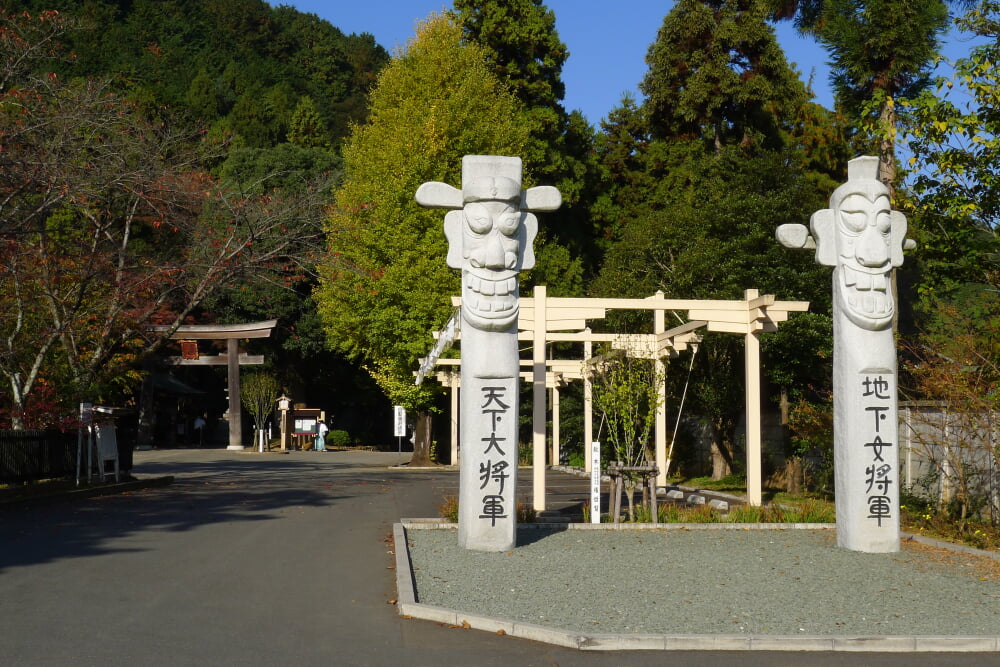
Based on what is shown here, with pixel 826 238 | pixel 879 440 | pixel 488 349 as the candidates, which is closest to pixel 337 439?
pixel 488 349

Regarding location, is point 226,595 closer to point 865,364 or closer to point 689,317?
point 865,364

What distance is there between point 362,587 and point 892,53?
15.3 m

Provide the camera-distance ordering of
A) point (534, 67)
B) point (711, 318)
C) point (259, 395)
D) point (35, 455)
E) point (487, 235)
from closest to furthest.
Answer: point (487, 235), point (711, 318), point (35, 455), point (534, 67), point (259, 395)

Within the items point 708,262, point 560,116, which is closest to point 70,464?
point 708,262

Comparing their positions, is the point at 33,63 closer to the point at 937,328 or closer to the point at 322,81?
the point at 937,328

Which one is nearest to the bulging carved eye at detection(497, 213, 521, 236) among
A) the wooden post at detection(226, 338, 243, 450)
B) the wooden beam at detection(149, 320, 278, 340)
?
the wooden beam at detection(149, 320, 278, 340)

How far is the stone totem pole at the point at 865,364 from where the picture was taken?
11.4 meters

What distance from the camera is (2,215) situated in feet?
48.9

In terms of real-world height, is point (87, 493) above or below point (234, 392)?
below

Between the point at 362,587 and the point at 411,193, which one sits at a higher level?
the point at 411,193

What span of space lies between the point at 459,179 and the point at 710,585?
23.6 m

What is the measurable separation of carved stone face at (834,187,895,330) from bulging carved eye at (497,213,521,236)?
3.84 metres

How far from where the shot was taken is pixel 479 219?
11.3 meters

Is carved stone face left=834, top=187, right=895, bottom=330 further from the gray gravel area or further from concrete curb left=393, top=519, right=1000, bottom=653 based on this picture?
concrete curb left=393, top=519, right=1000, bottom=653
